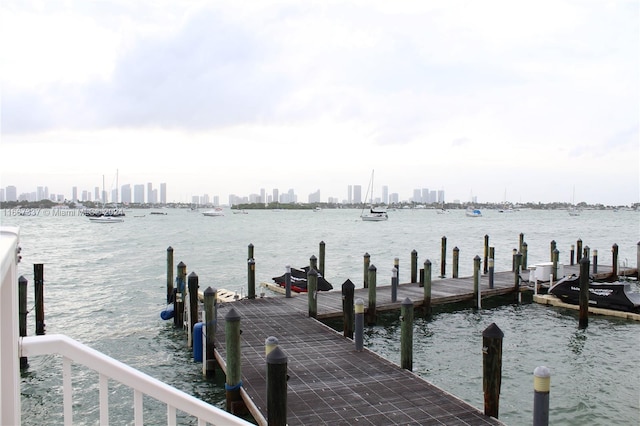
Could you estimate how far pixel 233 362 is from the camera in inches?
353

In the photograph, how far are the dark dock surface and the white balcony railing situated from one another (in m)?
5.46

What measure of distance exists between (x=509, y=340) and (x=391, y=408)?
9.11 m

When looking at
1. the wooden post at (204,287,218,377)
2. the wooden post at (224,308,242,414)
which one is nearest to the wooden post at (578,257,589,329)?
the wooden post at (204,287,218,377)

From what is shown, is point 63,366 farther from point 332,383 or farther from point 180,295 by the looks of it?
point 180,295

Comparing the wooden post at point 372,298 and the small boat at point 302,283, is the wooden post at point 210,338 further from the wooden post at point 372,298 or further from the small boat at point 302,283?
the small boat at point 302,283

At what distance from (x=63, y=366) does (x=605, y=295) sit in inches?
797

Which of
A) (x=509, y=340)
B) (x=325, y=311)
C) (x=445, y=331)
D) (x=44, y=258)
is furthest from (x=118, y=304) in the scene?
(x=44, y=258)

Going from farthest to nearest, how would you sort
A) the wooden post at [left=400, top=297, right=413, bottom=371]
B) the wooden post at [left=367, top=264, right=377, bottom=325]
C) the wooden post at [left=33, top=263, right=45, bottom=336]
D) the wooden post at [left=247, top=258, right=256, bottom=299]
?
the wooden post at [left=247, top=258, right=256, bottom=299]
the wooden post at [left=367, top=264, right=377, bottom=325]
the wooden post at [left=33, top=263, right=45, bottom=336]
the wooden post at [left=400, top=297, right=413, bottom=371]

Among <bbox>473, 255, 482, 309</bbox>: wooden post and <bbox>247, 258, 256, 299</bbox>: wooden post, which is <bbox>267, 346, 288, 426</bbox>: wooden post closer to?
<bbox>247, 258, 256, 299</bbox>: wooden post

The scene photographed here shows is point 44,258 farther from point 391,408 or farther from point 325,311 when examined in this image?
point 391,408

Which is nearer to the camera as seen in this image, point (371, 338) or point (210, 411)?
point (210, 411)

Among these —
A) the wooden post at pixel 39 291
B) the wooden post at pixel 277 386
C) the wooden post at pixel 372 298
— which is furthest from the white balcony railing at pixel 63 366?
the wooden post at pixel 39 291

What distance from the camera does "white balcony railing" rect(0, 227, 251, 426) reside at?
2258mm

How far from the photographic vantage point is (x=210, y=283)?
28766mm
